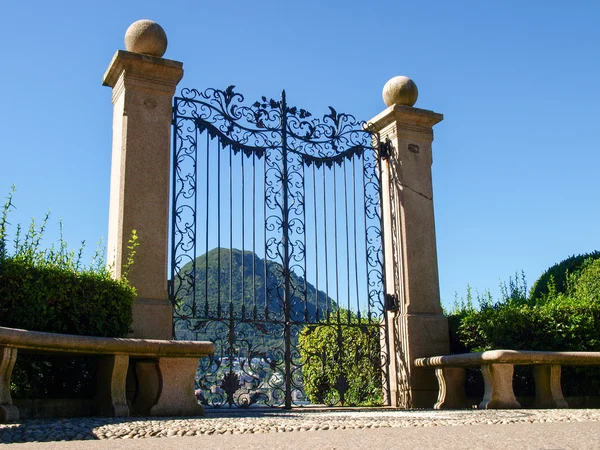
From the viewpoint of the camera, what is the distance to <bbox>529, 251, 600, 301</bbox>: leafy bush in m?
11.7

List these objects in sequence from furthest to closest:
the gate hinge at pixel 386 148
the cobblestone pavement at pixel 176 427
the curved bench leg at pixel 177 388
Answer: the gate hinge at pixel 386 148, the curved bench leg at pixel 177 388, the cobblestone pavement at pixel 176 427

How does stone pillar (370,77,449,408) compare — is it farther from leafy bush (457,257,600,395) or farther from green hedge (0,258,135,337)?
green hedge (0,258,135,337)

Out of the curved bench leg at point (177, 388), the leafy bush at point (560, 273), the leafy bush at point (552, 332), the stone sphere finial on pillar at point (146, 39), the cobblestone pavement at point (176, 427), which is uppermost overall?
the stone sphere finial on pillar at point (146, 39)

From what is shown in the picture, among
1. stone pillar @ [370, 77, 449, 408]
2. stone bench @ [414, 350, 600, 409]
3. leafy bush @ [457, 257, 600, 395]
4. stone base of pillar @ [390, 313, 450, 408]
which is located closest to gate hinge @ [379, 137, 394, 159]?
stone pillar @ [370, 77, 449, 408]

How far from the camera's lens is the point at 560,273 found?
1191cm

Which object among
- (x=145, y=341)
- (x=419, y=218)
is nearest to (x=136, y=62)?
(x=145, y=341)

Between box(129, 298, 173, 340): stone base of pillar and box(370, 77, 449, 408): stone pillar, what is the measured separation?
9.95 ft

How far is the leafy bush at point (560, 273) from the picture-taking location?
1170 centimetres

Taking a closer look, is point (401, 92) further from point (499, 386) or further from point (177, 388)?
point (177, 388)

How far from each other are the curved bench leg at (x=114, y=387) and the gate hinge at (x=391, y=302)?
4011mm

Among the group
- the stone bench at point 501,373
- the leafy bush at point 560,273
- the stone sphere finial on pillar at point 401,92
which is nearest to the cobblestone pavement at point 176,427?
the stone bench at point 501,373

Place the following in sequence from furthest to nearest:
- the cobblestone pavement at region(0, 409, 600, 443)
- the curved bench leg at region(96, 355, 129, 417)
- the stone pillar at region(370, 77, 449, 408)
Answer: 1. the stone pillar at region(370, 77, 449, 408)
2. the curved bench leg at region(96, 355, 129, 417)
3. the cobblestone pavement at region(0, 409, 600, 443)

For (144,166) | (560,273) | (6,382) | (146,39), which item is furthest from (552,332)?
(6,382)

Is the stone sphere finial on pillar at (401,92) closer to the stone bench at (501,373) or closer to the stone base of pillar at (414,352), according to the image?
the stone base of pillar at (414,352)
